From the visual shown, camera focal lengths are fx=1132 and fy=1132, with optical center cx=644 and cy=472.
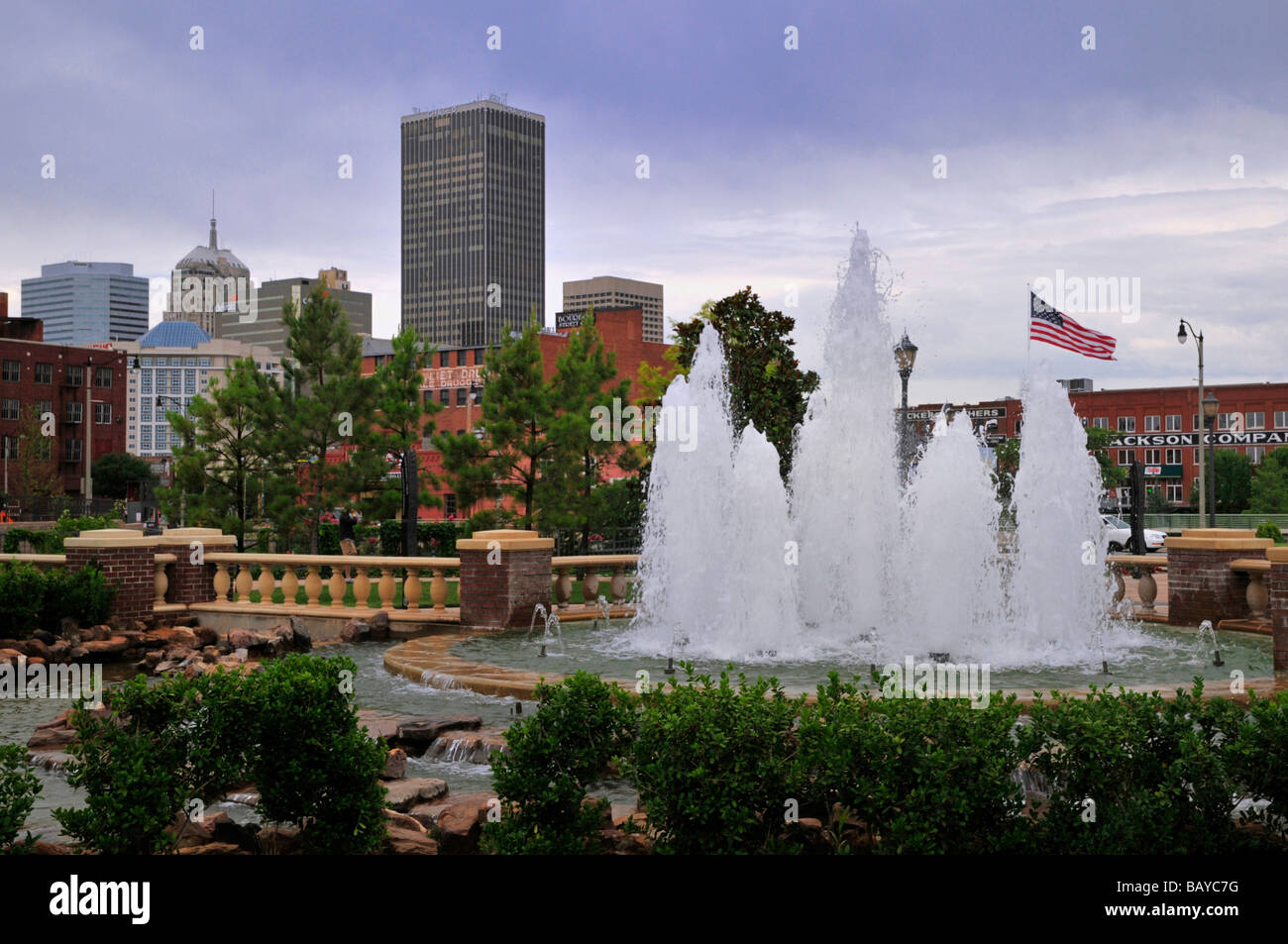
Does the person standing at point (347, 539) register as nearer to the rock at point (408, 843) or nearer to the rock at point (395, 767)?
the rock at point (395, 767)

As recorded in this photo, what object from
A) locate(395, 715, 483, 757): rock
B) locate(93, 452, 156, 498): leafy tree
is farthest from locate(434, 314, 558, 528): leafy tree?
locate(93, 452, 156, 498): leafy tree

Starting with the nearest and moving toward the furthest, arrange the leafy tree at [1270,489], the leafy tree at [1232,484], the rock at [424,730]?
the rock at [424,730], the leafy tree at [1270,489], the leafy tree at [1232,484]

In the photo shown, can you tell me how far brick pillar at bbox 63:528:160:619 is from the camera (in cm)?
1627

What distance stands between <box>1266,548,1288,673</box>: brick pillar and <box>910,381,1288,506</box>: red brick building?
80903 millimetres

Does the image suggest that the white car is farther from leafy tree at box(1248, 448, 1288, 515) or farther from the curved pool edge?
the curved pool edge

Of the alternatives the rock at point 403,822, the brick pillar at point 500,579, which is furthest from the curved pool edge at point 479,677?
the rock at point 403,822

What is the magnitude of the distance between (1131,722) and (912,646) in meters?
8.11

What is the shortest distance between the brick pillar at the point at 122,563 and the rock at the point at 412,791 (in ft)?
33.8

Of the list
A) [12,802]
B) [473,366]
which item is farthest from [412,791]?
[473,366]

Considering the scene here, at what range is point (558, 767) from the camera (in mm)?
5785

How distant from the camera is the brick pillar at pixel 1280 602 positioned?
35.1ft

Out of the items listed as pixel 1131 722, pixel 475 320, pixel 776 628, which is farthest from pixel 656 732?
pixel 475 320

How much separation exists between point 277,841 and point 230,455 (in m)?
26.8
